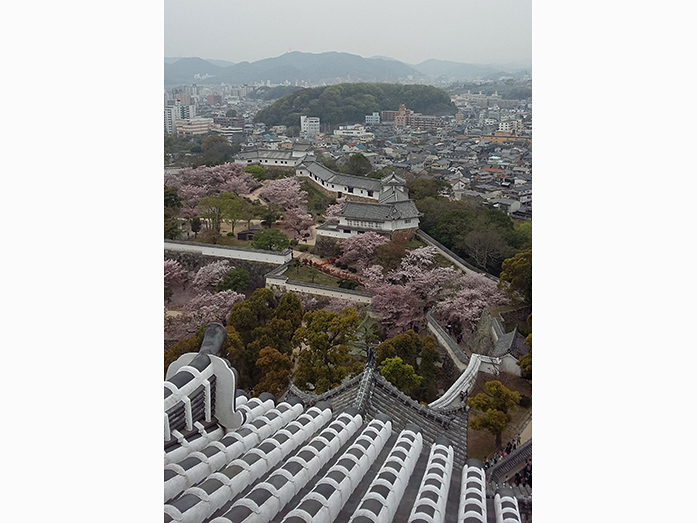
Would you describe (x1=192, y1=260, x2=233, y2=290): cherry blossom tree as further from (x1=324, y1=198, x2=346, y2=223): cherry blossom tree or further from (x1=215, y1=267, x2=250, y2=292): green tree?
(x1=324, y1=198, x2=346, y2=223): cherry blossom tree

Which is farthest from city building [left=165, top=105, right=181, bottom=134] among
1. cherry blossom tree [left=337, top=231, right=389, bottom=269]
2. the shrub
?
the shrub

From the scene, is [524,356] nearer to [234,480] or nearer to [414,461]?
[414,461]

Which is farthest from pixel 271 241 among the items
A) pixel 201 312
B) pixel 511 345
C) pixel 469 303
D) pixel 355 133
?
pixel 511 345

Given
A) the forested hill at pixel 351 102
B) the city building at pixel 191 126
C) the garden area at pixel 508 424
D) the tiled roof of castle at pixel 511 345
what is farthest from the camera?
the city building at pixel 191 126

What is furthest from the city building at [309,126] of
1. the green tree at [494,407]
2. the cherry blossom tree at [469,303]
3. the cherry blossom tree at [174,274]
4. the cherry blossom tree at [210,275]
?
the green tree at [494,407]

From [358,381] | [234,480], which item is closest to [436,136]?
[358,381]

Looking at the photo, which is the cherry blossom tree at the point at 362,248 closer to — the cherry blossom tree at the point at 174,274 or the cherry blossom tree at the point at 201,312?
the cherry blossom tree at the point at 201,312
